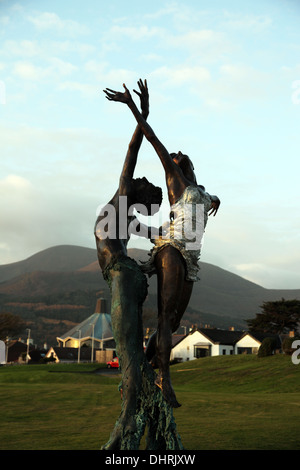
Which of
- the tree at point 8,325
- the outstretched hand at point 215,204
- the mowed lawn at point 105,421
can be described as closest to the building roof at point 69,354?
the tree at point 8,325

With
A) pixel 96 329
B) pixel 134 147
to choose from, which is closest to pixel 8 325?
pixel 96 329

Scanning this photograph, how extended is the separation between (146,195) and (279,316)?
67.3m

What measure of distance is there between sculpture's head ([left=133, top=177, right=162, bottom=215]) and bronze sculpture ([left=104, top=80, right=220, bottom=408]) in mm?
249

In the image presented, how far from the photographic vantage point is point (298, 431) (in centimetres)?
1040

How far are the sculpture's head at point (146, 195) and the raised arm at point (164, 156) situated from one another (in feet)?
0.80

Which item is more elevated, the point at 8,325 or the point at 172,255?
the point at 172,255

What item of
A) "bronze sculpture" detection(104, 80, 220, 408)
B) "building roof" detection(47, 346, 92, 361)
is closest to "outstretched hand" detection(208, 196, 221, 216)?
"bronze sculpture" detection(104, 80, 220, 408)

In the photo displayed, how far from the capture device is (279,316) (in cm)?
7056

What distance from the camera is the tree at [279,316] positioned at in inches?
2771

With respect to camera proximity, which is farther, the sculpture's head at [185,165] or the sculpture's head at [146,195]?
the sculpture's head at [185,165]

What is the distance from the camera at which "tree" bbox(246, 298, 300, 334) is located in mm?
70375

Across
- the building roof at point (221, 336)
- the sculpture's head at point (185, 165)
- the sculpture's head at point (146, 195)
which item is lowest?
the building roof at point (221, 336)

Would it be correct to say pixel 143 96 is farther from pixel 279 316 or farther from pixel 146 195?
pixel 279 316

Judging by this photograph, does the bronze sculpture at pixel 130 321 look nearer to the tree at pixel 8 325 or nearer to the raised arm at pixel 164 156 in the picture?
the raised arm at pixel 164 156
